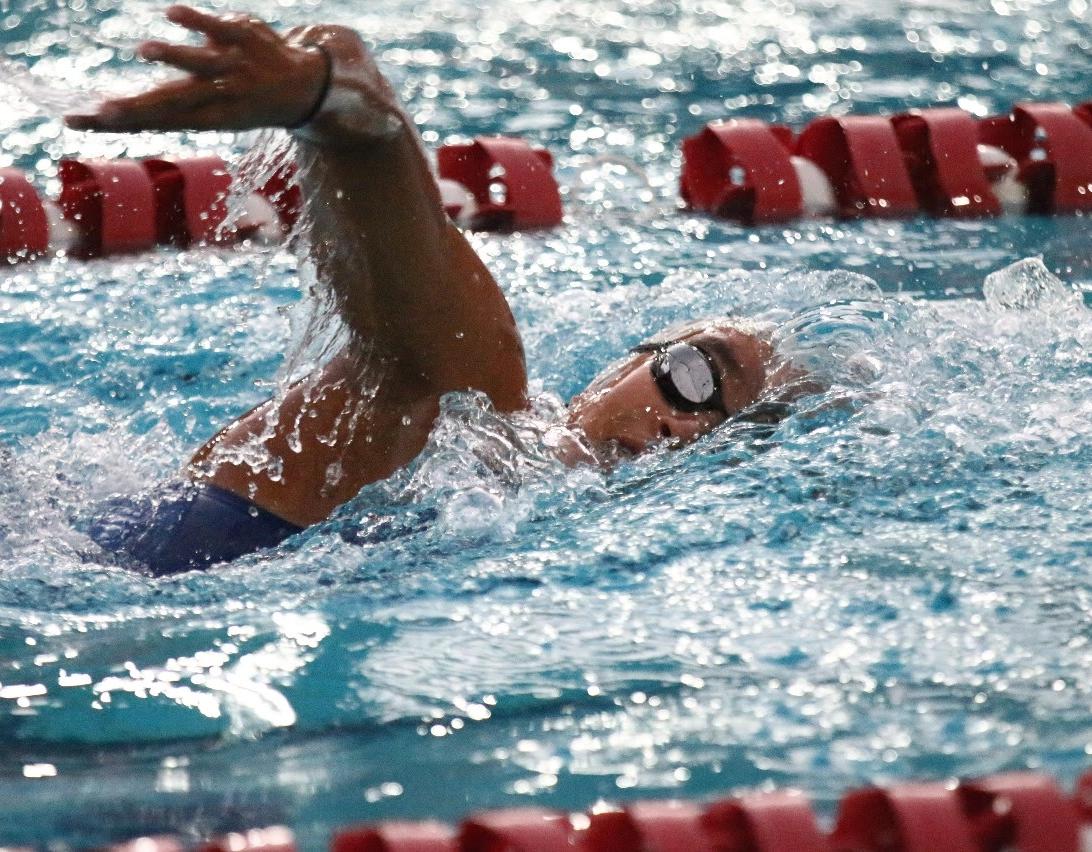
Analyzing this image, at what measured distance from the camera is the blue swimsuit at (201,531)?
6.59 feet

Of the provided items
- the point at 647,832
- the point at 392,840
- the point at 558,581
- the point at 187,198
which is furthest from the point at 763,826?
the point at 187,198

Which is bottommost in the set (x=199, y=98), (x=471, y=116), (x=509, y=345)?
(x=471, y=116)

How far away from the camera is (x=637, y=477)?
233 centimetres

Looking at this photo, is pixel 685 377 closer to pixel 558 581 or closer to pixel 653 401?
pixel 653 401

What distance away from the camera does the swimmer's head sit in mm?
2303

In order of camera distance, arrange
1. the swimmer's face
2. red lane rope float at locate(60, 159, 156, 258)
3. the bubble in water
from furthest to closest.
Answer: red lane rope float at locate(60, 159, 156, 258) < the bubble in water < the swimmer's face

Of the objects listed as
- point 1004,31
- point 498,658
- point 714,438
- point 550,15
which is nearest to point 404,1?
point 550,15

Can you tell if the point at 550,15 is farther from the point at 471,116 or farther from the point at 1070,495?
the point at 1070,495

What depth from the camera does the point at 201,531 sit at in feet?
6.59

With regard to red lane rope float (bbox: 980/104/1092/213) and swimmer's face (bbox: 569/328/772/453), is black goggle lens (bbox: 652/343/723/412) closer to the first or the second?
swimmer's face (bbox: 569/328/772/453)

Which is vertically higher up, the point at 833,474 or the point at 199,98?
the point at 199,98

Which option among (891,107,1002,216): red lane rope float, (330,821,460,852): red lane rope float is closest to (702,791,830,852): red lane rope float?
(330,821,460,852): red lane rope float

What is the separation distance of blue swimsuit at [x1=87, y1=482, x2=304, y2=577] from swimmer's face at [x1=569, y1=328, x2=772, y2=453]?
1.78 feet

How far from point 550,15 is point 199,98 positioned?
5515 millimetres
